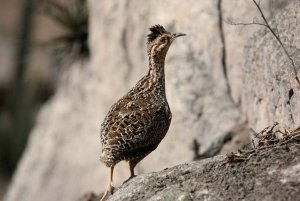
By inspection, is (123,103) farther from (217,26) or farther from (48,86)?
(48,86)

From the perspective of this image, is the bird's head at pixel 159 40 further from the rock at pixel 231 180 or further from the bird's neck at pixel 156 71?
the rock at pixel 231 180

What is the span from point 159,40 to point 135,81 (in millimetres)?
4210

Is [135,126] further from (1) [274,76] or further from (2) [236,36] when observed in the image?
(2) [236,36]

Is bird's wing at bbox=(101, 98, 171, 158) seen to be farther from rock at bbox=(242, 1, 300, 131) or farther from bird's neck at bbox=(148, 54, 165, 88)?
rock at bbox=(242, 1, 300, 131)

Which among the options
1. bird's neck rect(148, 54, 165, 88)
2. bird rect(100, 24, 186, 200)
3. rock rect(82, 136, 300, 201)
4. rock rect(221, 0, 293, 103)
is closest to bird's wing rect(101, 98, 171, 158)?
bird rect(100, 24, 186, 200)

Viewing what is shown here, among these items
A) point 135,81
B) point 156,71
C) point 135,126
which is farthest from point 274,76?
point 135,81

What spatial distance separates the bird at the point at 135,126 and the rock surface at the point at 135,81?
0.65m

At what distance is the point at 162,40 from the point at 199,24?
8.31 feet

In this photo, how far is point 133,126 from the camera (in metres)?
9.44

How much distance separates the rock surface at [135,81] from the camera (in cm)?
1139

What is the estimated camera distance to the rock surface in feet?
37.4

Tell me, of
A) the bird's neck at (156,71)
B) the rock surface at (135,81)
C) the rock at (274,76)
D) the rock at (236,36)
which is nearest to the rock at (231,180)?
the rock surface at (135,81)

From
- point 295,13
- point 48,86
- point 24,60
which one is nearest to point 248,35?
point 295,13

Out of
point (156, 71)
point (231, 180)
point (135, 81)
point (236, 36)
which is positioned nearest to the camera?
point (231, 180)
